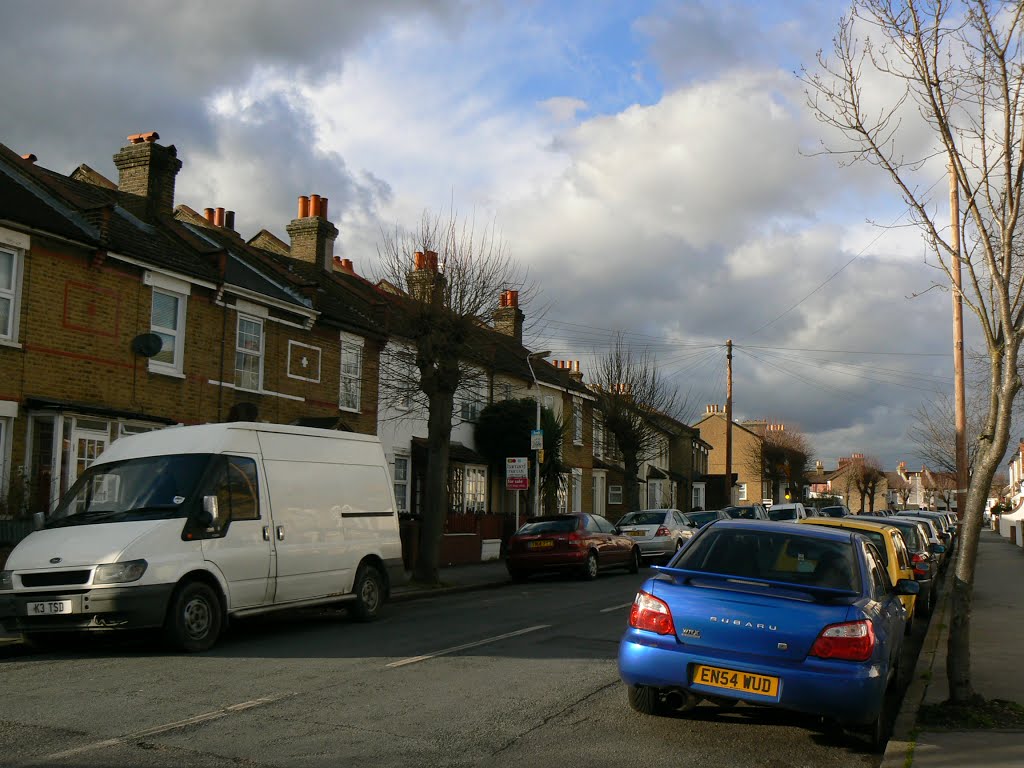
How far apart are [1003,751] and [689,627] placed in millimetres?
2008

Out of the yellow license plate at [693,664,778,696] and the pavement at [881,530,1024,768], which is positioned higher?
the yellow license plate at [693,664,778,696]

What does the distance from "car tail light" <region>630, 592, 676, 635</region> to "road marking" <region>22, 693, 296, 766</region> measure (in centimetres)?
291

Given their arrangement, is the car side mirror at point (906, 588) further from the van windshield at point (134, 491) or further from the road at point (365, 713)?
the van windshield at point (134, 491)

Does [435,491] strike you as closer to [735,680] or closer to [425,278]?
[425,278]

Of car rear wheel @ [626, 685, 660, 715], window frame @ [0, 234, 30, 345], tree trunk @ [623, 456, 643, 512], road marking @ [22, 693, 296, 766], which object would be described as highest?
window frame @ [0, 234, 30, 345]

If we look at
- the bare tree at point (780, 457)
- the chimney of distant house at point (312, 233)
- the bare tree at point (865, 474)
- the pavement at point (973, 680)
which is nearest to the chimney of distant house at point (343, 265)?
the chimney of distant house at point (312, 233)

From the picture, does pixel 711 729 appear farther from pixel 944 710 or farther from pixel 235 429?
pixel 235 429

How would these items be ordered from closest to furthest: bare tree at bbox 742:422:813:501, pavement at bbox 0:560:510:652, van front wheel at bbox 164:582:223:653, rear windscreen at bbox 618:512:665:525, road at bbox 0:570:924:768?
1. road at bbox 0:570:924:768
2. van front wheel at bbox 164:582:223:653
3. pavement at bbox 0:560:510:652
4. rear windscreen at bbox 618:512:665:525
5. bare tree at bbox 742:422:813:501

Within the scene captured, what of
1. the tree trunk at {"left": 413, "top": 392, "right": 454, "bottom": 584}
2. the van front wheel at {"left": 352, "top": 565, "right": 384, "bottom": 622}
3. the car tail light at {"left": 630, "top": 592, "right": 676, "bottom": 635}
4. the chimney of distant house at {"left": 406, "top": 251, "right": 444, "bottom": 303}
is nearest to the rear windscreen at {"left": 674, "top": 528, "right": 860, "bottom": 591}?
the car tail light at {"left": 630, "top": 592, "right": 676, "bottom": 635}

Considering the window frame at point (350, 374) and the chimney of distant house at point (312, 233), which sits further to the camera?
the chimney of distant house at point (312, 233)

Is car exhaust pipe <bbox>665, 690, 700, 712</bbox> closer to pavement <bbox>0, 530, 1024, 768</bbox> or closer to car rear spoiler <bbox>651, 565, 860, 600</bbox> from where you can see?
car rear spoiler <bbox>651, 565, 860, 600</bbox>

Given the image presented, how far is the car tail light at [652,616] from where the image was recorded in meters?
6.58

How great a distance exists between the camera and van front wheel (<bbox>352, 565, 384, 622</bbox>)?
13.0 m

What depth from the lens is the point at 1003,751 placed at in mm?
6031
